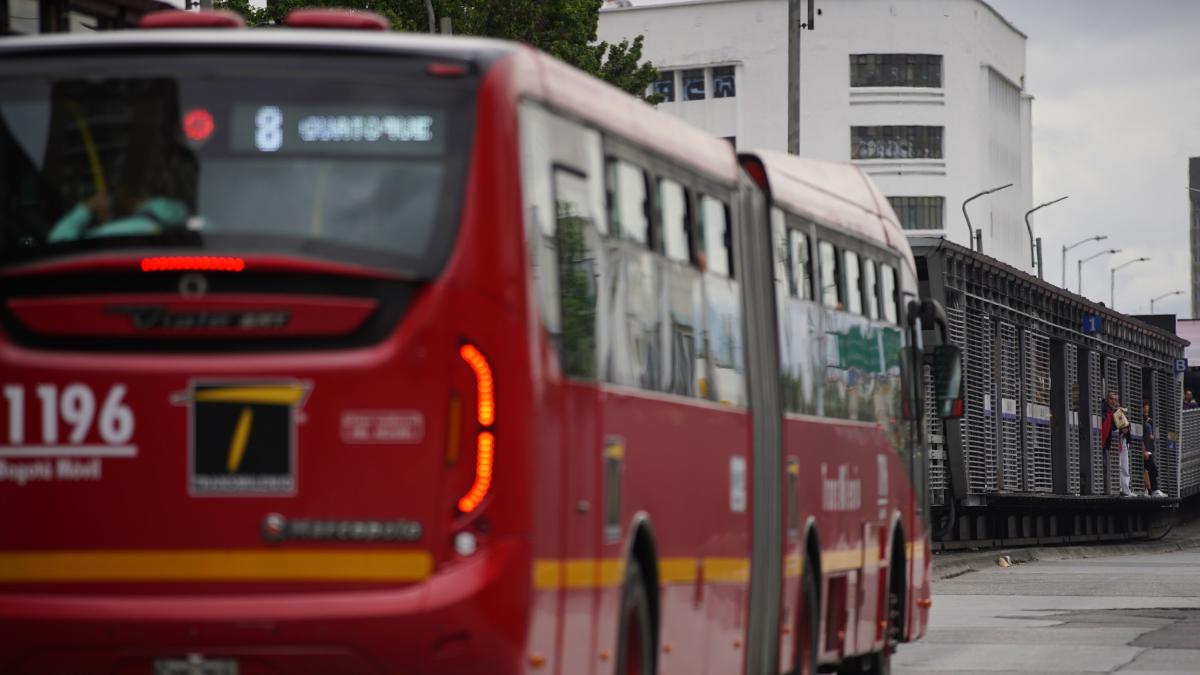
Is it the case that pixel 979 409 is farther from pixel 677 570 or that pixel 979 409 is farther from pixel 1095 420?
pixel 677 570

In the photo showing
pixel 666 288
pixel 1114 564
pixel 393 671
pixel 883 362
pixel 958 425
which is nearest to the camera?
pixel 393 671

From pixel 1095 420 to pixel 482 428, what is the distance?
146 feet

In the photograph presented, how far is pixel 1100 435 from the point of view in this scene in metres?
52.8

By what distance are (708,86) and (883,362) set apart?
347 ft

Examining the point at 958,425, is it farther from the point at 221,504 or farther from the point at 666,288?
the point at 221,504

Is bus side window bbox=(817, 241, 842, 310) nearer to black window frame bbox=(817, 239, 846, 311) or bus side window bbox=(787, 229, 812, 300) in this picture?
black window frame bbox=(817, 239, 846, 311)

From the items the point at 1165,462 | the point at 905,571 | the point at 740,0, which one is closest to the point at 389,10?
the point at 1165,462

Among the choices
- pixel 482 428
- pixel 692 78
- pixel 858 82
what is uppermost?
pixel 692 78

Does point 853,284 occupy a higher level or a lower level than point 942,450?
higher

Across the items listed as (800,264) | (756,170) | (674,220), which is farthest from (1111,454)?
(674,220)

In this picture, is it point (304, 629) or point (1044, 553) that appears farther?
point (1044, 553)

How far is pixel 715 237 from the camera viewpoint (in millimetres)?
12766

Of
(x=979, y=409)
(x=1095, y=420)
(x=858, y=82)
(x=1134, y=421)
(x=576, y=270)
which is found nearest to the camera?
(x=576, y=270)

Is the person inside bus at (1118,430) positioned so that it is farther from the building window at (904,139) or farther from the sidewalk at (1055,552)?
the building window at (904,139)
